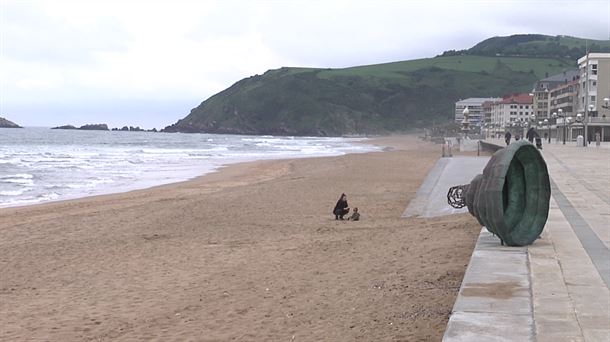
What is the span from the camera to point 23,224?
53.1ft

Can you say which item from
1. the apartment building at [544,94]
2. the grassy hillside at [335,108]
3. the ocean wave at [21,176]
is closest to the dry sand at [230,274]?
the ocean wave at [21,176]

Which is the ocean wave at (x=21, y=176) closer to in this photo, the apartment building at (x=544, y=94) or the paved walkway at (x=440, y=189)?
the paved walkway at (x=440, y=189)

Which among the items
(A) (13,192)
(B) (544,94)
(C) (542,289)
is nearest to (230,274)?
(C) (542,289)

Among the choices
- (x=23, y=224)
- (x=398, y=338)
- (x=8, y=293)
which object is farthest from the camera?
(x=23, y=224)

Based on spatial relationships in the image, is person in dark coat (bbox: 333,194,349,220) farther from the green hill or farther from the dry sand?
the green hill

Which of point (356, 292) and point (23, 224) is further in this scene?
point (23, 224)

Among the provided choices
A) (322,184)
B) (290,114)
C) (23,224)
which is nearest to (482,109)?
Result: (290,114)

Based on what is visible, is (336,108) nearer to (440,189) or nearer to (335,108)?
(335,108)

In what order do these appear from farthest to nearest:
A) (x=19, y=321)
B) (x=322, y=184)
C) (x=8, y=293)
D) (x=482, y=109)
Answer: (x=482, y=109), (x=322, y=184), (x=8, y=293), (x=19, y=321)

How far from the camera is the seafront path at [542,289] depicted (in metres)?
4.70

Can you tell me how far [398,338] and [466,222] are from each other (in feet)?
21.8

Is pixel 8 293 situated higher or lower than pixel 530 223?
lower

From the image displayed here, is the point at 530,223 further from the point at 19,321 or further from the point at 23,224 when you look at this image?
the point at 23,224

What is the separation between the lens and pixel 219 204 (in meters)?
19.6
